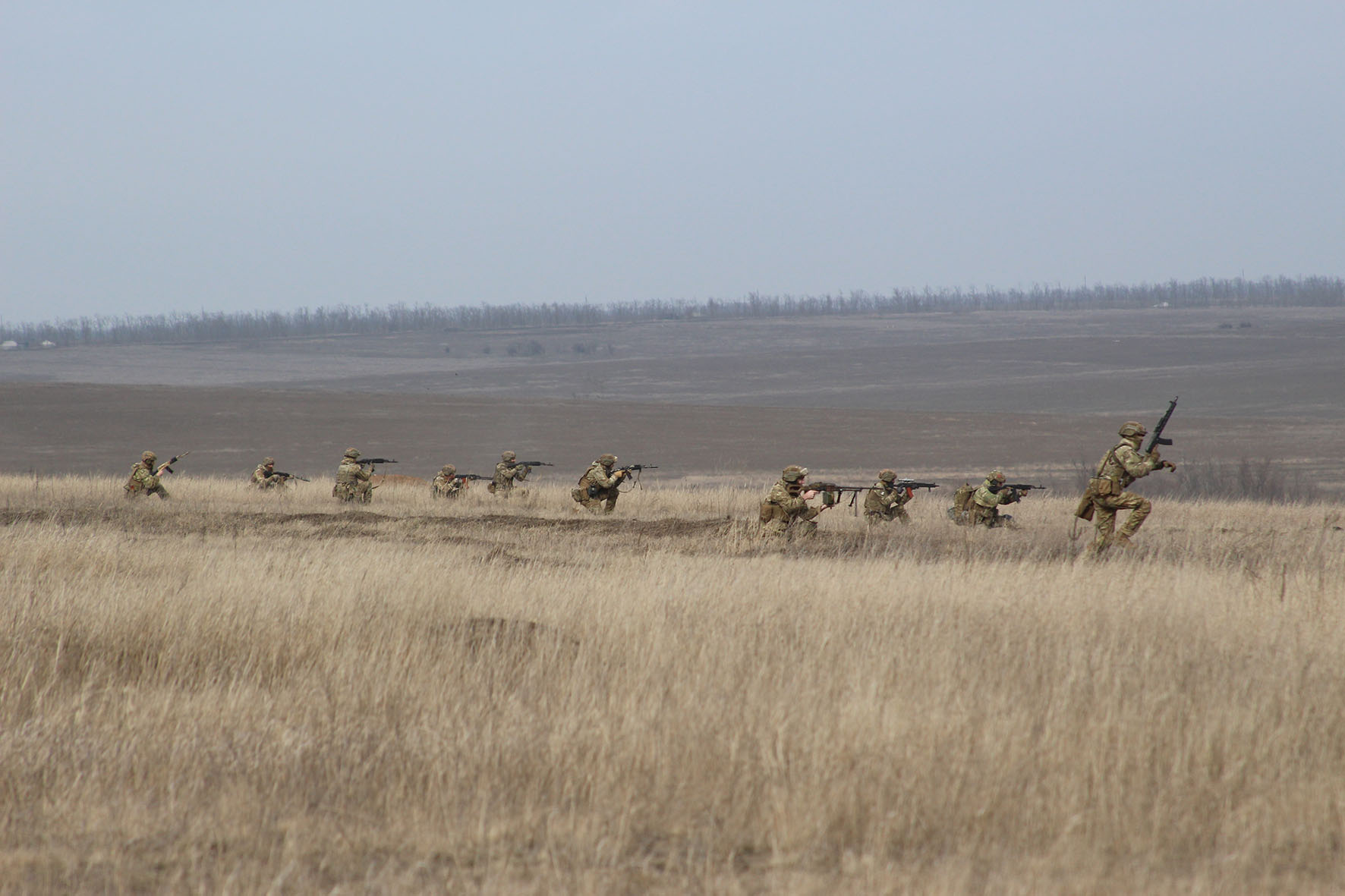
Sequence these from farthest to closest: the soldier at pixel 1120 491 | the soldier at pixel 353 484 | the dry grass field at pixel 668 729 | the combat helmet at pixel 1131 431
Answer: the soldier at pixel 353 484 → the combat helmet at pixel 1131 431 → the soldier at pixel 1120 491 → the dry grass field at pixel 668 729

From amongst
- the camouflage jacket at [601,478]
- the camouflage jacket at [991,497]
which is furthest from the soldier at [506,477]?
the camouflage jacket at [991,497]

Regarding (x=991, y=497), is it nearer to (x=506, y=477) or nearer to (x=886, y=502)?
(x=886, y=502)

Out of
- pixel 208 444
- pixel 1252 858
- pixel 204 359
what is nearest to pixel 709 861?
pixel 1252 858

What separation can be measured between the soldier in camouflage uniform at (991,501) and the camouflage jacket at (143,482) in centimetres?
1195

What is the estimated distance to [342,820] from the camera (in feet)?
13.0

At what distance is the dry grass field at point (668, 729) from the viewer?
12.1 feet

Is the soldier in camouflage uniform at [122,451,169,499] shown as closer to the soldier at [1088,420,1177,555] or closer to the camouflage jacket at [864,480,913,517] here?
the camouflage jacket at [864,480,913,517]

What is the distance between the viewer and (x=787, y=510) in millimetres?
12422

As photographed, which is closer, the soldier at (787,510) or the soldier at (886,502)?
the soldier at (787,510)

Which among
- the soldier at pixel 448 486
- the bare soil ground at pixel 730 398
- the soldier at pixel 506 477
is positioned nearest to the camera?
the soldier at pixel 448 486

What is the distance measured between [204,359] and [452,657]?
10565 cm

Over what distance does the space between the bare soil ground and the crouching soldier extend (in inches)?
829

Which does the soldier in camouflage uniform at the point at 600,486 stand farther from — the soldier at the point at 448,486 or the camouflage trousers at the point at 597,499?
the soldier at the point at 448,486

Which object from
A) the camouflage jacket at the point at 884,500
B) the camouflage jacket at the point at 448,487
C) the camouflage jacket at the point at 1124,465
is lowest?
the camouflage jacket at the point at 448,487
